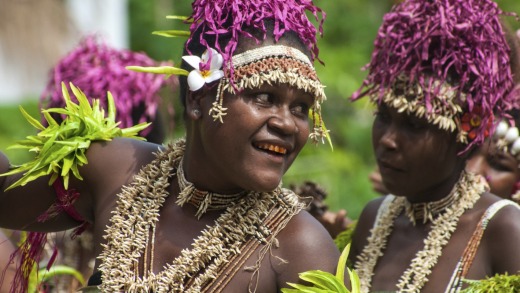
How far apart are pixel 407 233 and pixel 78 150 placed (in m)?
1.67

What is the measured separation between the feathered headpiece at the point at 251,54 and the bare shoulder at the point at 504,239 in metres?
1.13

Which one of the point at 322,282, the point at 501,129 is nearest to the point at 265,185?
the point at 322,282

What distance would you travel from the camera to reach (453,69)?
14.6ft

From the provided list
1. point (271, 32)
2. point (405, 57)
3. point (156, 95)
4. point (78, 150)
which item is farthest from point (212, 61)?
point (156, 95)

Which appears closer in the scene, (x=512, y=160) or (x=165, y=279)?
(x=165, y=279)

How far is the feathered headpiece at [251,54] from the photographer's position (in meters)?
3.36

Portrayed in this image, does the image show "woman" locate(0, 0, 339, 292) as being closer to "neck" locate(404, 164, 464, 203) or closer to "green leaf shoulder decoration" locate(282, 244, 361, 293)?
"green leaf shoulder decoration" locate(282, 244, 361, 293)

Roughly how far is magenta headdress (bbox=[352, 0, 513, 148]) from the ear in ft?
4.02

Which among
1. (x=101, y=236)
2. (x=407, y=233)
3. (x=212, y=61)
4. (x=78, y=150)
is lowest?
(x=407, y=233)

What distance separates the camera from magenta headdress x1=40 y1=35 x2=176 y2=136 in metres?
5.31

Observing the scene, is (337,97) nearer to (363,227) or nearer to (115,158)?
(363,227)

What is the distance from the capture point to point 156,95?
5512mm

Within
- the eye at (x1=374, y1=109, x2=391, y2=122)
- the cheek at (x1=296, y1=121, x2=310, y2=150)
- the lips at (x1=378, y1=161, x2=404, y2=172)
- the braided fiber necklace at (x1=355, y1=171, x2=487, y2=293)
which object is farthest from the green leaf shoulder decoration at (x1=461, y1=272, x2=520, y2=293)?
the eye at (x1=374, y1=109, x2=391, y2=122)

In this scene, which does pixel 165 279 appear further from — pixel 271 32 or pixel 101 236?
pixel 271 32
